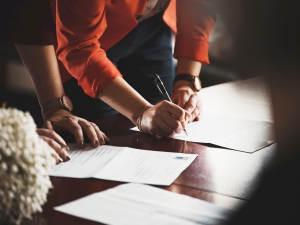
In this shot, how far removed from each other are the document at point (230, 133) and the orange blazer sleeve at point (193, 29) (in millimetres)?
329

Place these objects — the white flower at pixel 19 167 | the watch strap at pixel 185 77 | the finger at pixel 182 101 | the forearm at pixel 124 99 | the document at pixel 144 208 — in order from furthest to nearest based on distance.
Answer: the watch strap at pixel 185 77
the finger at pixel 182 101
the forearm at pixel 124 99
the document at pixel 144 208
the white flower at pixel 19 167

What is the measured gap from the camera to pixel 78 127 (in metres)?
1.22

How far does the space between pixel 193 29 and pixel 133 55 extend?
259 millimetres

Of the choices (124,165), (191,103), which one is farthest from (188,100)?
(124,165)

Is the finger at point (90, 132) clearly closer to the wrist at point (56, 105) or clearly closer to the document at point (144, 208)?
the wrist at point (56, 105)

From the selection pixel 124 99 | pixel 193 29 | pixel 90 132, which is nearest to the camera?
pixel 90 132

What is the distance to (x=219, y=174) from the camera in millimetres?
996

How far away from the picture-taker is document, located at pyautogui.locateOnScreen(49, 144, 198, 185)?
38.3 inches

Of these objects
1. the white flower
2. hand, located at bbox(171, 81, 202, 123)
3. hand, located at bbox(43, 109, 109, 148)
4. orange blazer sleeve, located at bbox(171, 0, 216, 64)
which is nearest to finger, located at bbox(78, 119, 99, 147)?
hand, located at bbox(43, 109, 109, 148)

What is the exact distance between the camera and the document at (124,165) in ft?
3.19

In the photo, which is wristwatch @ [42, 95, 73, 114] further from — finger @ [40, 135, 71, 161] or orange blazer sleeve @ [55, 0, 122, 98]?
finger @ [40, 135, 71, 161]

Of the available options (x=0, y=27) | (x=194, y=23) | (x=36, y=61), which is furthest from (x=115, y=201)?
(x=194, y=23)

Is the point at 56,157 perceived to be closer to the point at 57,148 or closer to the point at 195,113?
the point at 57,148

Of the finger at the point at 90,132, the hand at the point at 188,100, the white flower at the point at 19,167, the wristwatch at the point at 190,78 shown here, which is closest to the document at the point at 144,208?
the white flower at the point at 19,167
